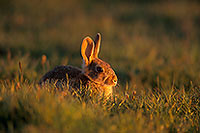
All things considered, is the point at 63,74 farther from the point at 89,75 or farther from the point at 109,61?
the point at 109,61

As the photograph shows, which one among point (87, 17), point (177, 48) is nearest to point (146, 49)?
point (177, 48)

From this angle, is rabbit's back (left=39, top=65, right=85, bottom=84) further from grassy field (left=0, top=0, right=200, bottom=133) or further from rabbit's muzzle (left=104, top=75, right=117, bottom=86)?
rabbit's muzzle (left=104, top=75, right=117, bottom=86)

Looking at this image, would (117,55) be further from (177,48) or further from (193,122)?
(193,122)

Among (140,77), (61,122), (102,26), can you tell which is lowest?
(140,77)

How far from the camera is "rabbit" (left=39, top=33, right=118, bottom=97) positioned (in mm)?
3639

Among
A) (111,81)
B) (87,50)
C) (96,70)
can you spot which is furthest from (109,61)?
(111,81)

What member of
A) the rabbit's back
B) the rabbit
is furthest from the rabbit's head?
the rabbit's back

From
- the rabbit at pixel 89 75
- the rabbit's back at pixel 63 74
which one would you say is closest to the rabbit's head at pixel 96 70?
the rabbit at pixel 89 75

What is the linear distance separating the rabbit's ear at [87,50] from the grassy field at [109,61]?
0.72 m

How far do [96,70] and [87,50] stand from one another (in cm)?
42

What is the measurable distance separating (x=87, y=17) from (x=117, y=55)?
13.0 ft

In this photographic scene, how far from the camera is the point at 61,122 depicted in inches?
86.9

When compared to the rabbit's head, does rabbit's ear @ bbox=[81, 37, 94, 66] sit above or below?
above

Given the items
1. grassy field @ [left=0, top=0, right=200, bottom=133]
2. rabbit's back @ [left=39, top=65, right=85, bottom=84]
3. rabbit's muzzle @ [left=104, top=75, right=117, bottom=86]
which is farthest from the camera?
rabbit's back @ [left=39, top=65, right=85, bottom=84]
